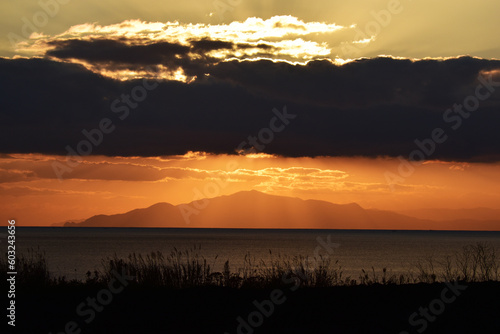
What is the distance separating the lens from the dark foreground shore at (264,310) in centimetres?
1137

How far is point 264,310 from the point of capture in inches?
501

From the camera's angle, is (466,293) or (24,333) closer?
(24,333)

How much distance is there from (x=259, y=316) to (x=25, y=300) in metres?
5.58

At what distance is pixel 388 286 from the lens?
616 inches

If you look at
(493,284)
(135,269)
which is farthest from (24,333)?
(493,284)

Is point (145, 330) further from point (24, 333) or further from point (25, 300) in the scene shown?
point (25, 300)

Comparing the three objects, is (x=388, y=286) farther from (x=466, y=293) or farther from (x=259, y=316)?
(x=259, y=316)

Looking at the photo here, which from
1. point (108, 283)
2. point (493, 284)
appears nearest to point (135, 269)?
point (108, 283)

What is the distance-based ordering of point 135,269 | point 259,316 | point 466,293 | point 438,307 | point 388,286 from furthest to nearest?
point 135,269, point 388,286, point 466,293, point 438,307, point 259,316

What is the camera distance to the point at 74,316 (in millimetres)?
12195

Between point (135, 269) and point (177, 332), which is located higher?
point (135, 269)

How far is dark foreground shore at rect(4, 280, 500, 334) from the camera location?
11367mm

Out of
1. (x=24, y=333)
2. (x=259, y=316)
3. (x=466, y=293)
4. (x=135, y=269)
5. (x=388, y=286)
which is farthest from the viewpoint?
(x=135, y=269)

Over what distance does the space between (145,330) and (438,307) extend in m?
6.37
